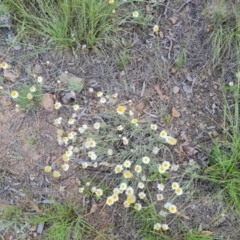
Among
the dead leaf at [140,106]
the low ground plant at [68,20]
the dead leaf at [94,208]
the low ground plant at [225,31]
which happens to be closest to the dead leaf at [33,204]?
the dead leaf at [94,208]

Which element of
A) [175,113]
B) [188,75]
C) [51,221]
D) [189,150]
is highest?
[188,75]

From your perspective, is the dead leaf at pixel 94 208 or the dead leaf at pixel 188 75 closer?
the dead leaf at pixel 94 208

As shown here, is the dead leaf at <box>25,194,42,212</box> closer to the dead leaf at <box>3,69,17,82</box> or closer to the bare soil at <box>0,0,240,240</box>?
the bare soil at <box>0,0,240,240</box>

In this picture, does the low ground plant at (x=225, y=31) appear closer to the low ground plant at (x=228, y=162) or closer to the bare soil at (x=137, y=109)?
the bare soil at (x=137, y=109)

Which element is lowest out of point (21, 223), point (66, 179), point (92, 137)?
point (21, 223)

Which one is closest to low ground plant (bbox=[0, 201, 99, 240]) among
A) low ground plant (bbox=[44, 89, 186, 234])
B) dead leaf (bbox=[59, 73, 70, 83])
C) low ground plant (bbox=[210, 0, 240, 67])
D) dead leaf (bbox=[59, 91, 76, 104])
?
low ground plant (bbox=[44, 89, 186, 234])

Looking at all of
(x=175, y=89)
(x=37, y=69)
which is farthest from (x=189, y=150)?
(x=37, y=69)

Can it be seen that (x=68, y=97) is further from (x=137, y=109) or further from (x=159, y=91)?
(x=159, y=91)

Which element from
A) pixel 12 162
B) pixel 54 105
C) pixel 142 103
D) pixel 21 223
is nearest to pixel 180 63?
pixel 142 103

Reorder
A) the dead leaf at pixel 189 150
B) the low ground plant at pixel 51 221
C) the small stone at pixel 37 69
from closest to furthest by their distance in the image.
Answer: the low ground plant at pixel 51 221
the dead leaf at pixel 189 150
the small stone at pixel 37 69

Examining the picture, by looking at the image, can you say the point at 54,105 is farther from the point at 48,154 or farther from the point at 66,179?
the point at 66,179

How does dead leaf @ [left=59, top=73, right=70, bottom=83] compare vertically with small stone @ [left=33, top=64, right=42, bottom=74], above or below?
below
